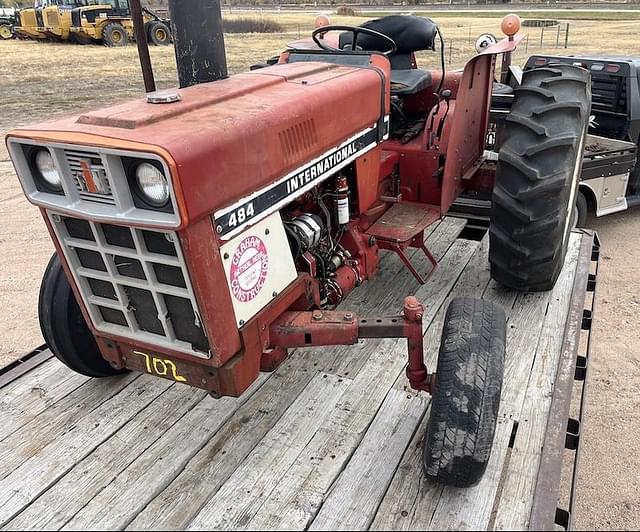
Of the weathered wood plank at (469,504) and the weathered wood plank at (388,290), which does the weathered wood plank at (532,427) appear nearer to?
the weathered wood plank at (469,504)

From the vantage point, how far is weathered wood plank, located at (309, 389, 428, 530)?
200cm

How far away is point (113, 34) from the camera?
771 inches

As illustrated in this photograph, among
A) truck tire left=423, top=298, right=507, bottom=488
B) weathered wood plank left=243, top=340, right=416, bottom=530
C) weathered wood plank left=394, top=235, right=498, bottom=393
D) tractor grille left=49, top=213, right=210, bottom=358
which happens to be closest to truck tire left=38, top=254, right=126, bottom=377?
tractor grille left=49, top=213, right=210, bottom=358

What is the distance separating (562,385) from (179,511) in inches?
64.3

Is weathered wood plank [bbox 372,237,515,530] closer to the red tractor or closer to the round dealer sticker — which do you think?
the red tractor

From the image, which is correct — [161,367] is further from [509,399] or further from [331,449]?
[509,399]

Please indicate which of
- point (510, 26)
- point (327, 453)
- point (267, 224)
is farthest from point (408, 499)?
point (510, 26)

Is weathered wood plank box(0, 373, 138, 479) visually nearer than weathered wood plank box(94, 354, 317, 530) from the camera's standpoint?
No

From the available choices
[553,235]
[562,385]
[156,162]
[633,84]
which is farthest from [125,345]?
[633,84]

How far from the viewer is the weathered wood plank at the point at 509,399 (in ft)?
6.54

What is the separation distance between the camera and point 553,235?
9.74ft

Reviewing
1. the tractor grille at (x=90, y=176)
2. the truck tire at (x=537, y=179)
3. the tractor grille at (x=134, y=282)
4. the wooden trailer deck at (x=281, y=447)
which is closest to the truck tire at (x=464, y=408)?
the wooden trailer deck at (x=281, y=447)

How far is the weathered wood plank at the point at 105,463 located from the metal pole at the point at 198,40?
1.40 m

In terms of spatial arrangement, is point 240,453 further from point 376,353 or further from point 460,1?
point 460,1
